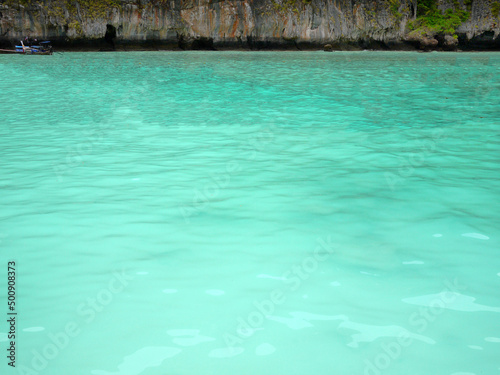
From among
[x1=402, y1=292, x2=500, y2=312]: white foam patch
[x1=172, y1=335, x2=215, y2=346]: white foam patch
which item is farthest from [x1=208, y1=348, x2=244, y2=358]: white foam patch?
[x1=402, y1=292, x2=500, y2=312]: white foam patch

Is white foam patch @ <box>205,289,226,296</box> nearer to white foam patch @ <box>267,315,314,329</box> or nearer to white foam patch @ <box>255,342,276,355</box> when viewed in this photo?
white foam patch @ <box>267,315,314,329</box>

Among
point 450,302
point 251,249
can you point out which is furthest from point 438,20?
point 450,302

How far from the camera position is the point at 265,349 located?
3.09 metres

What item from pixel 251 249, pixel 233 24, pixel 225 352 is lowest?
pixel 225 352

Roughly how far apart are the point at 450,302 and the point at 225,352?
1677 mm

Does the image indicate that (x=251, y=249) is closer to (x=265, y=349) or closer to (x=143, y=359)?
(x=265, y=349)

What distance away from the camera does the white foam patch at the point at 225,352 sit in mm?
3039

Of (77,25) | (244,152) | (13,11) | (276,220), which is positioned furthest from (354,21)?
(276,220)

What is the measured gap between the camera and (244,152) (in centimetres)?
837

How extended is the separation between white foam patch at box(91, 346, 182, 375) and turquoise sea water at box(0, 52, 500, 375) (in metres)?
0.01

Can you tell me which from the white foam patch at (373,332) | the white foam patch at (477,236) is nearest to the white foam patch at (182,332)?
the white foam patch at (373,332)

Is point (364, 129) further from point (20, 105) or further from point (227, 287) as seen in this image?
point (20, 105)

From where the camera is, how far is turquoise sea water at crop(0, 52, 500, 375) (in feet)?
10.2

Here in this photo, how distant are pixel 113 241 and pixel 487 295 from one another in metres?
3.14
